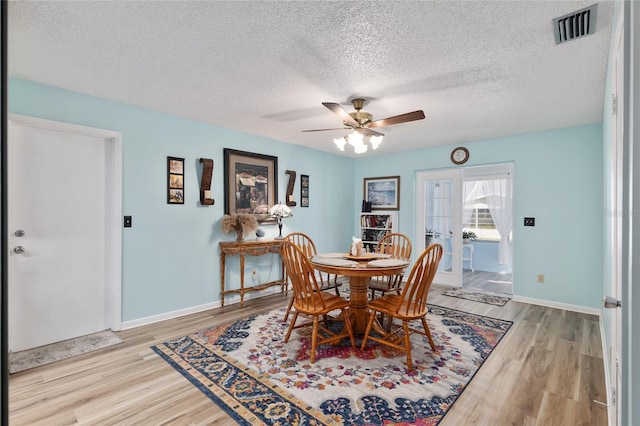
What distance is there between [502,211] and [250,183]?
17.4 feet

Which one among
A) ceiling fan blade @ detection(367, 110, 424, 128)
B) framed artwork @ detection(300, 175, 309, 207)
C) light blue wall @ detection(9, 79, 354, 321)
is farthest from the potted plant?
ceiling fan blade @ detection(367, 110, 424, 128)

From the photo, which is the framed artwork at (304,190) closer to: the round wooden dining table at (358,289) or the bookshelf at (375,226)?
the bookshelf at (375,226)

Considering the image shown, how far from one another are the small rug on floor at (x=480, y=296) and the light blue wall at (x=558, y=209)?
30 centimetres

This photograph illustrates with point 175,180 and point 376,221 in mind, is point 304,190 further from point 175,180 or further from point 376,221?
point 175,180

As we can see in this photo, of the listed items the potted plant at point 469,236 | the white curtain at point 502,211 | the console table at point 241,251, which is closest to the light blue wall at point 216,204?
the console table at point 241,251

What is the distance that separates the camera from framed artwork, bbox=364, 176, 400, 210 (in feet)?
18.5

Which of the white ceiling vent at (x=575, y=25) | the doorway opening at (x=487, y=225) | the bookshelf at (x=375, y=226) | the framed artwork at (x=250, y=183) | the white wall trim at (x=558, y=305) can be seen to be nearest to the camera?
the white ceiling vent at (x=575, y=25)

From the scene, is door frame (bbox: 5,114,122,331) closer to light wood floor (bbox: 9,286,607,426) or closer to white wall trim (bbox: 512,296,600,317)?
light wood floor (bbox: 9,286,607,426)

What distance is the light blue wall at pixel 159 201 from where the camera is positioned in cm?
289

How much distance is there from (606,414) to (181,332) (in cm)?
334

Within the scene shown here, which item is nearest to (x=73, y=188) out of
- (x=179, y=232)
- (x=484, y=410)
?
(x=179, y=232)

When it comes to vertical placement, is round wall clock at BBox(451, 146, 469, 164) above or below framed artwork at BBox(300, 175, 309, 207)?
above

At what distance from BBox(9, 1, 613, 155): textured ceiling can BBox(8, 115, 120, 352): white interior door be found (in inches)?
22.1

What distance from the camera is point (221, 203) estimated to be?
398cm
